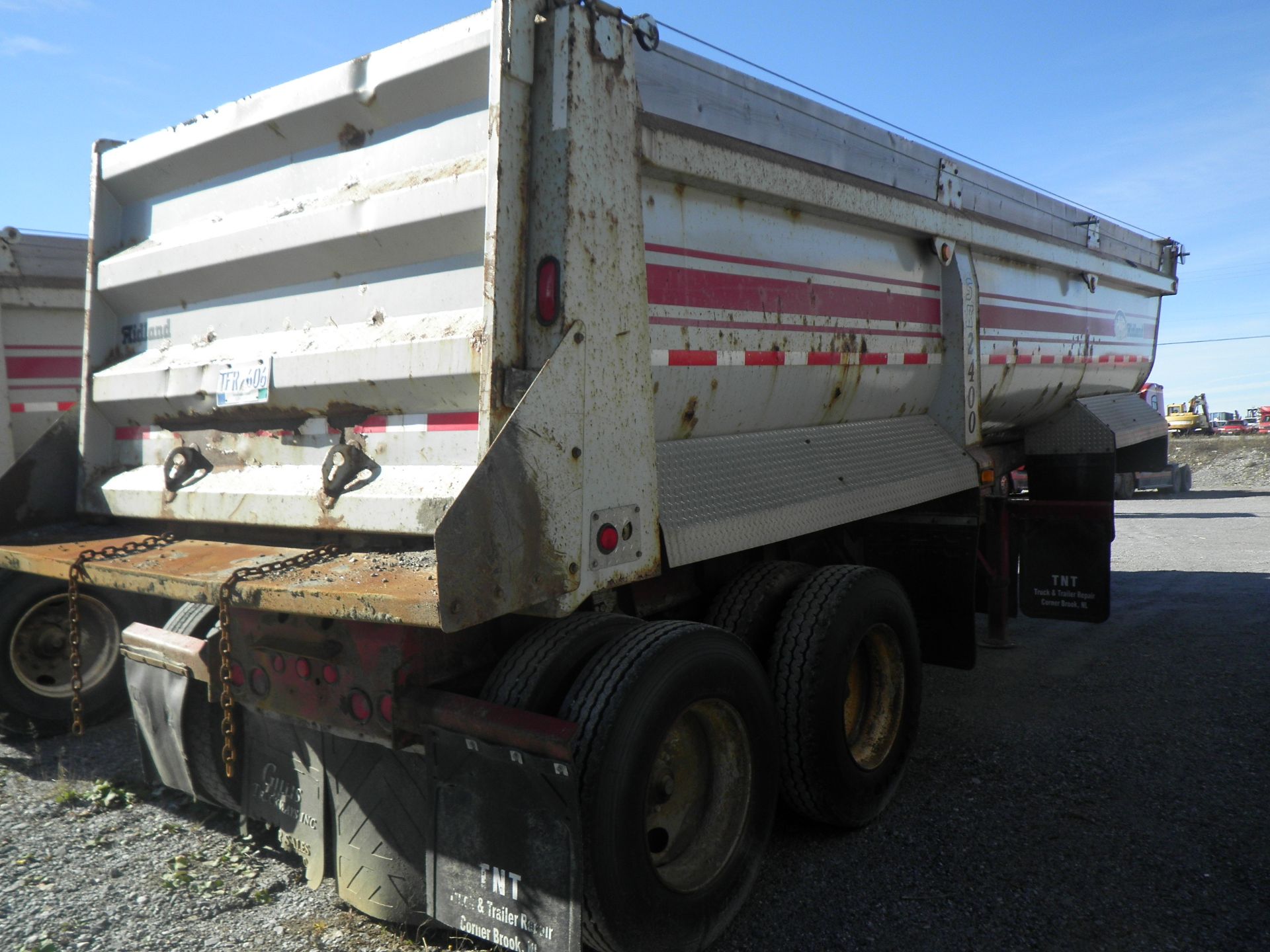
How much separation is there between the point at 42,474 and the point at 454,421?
2160 mm

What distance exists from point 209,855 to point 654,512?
218 centimetres

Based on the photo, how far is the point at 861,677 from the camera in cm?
385

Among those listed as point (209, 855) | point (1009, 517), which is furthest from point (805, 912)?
point (1009, 517)

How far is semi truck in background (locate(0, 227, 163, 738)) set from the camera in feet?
14.8

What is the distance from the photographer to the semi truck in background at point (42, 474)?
4496mm

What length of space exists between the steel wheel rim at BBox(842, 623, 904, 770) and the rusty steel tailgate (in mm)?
2081

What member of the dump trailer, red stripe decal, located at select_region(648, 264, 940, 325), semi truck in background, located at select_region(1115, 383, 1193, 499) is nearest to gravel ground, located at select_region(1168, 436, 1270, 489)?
semi truck in background, located at select_region(1115, 383, 1193, 499)

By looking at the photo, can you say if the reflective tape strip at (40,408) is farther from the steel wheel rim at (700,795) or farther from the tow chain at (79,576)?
the steel wheel rim at (700,795)

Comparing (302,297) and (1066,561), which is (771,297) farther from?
(1066,561)

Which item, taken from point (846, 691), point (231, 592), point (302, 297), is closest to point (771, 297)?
point (846, 691)

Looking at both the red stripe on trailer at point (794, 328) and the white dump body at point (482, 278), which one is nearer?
the white dump body at point (482, 278)

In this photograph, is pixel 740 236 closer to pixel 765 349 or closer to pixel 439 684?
pixel 765 349

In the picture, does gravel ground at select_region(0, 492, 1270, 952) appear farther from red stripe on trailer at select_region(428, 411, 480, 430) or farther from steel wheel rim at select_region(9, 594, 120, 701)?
red stripe on trailer at select_region(428, 411, 480, 430)

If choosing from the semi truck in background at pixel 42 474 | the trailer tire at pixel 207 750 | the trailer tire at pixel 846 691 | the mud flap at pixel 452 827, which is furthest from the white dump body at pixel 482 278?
the semi truck in background at pixel 42 474
